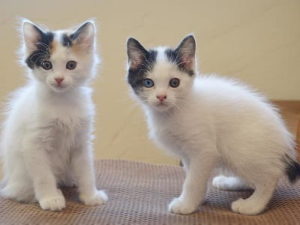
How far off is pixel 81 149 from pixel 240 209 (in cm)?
53

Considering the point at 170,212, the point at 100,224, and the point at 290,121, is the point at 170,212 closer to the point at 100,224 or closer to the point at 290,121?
the point at 100,224

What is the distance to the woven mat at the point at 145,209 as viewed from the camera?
1205mm

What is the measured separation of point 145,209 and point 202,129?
0.96ft

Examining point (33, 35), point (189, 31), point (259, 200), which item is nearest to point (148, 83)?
point (33, 35)

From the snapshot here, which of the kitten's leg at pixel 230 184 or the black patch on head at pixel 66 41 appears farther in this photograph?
the kitten's leg at pixel 230 184

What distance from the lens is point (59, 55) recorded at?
4.08ft

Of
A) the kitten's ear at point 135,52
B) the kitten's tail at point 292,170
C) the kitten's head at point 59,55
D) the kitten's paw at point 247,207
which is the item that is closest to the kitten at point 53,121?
the kitten's head at point 59,55

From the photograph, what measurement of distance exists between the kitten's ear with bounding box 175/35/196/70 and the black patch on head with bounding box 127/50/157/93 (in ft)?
0.26

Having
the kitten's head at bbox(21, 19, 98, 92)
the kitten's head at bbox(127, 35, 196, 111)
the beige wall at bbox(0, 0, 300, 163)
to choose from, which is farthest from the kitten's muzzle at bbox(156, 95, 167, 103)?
the beige wall at bbox(0, 0, 300, 163)

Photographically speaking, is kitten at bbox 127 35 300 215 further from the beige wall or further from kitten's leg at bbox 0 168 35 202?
the beige wall

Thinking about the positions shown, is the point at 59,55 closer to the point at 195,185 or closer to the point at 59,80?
the point at 59,80

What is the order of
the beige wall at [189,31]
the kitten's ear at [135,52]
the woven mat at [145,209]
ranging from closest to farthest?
1. the woven mat at [145,209]
2. the kitten's ear at [135,52]
3. the beige wall at [189,31]

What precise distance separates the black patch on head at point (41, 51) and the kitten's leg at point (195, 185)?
536mm

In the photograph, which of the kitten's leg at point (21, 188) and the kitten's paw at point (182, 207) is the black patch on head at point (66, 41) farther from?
the kitten's paw at point (182, 207)
